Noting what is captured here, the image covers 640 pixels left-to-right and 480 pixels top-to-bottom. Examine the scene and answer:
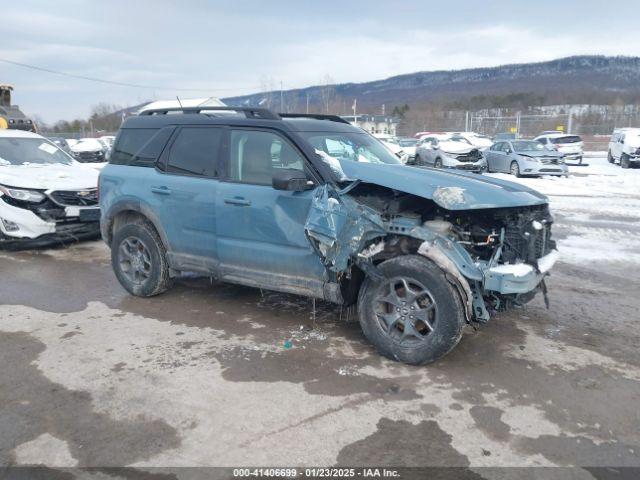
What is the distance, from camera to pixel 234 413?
11.0 feet

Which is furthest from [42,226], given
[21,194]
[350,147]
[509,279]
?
[509,279]

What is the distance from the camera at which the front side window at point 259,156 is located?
4605mm

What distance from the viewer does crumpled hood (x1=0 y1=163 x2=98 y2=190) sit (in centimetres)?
768

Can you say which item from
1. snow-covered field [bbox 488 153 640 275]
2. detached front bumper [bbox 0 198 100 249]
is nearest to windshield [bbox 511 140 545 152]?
snow-covered field [bbox 488 153 640 275]

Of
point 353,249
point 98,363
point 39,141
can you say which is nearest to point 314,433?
point 353,249

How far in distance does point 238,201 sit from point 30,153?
6.15 metres

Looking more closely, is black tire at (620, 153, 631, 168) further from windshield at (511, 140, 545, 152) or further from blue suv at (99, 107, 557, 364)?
blue suv at (99, 107, 557, 364)

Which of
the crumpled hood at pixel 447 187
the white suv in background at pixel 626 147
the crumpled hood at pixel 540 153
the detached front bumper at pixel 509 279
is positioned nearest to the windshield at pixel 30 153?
the crumpled hood at pixel 447 187

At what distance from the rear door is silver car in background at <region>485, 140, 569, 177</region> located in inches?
663

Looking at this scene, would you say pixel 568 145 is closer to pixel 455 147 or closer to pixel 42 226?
pixel 455 147

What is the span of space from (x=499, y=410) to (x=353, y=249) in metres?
1.55

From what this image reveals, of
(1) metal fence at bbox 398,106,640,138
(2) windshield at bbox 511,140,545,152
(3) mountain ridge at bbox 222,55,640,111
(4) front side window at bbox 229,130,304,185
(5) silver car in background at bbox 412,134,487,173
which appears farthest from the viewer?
(3) mountain ridge at bbox 222,55,640,111

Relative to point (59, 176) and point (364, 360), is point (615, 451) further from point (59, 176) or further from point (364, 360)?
point (59, 176)

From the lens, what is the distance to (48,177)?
318 inches
